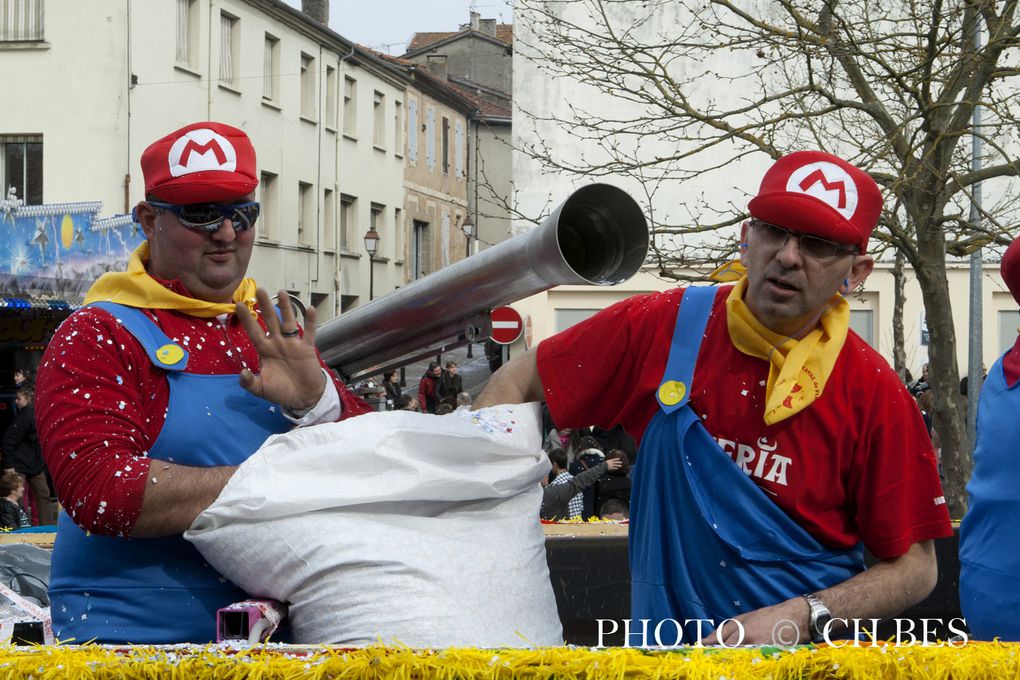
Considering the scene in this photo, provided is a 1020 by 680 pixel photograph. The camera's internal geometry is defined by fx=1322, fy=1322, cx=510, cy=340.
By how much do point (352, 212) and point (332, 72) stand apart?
3605 millimetres

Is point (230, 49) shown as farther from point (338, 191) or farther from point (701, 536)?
point (701, 536)

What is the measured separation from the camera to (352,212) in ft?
110

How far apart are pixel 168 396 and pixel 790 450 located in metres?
1.15

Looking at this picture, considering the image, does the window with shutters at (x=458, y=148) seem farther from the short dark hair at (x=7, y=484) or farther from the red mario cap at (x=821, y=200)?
the red mario cap at (x=821, y=200)

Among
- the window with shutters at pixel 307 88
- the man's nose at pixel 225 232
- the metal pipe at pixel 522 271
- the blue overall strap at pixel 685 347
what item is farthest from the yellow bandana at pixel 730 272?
the window with shutters at pixel 307 88

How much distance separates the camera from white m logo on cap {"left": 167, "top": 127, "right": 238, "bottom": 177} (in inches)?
96.3

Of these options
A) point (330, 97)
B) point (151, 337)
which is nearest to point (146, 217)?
point (151, 337)

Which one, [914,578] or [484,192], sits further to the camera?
[484,192]

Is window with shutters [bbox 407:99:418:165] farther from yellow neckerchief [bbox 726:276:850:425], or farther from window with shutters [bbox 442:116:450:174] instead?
yellow neckerchief [bbox 726:276:850:425]

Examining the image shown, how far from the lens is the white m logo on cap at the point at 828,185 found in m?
2.48

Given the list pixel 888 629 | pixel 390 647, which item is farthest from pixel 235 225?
pixel 888 629

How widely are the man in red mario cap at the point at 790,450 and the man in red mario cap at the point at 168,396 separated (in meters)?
0.48

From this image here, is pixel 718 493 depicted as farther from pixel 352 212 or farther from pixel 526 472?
pixel 352 212

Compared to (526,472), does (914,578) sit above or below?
below
